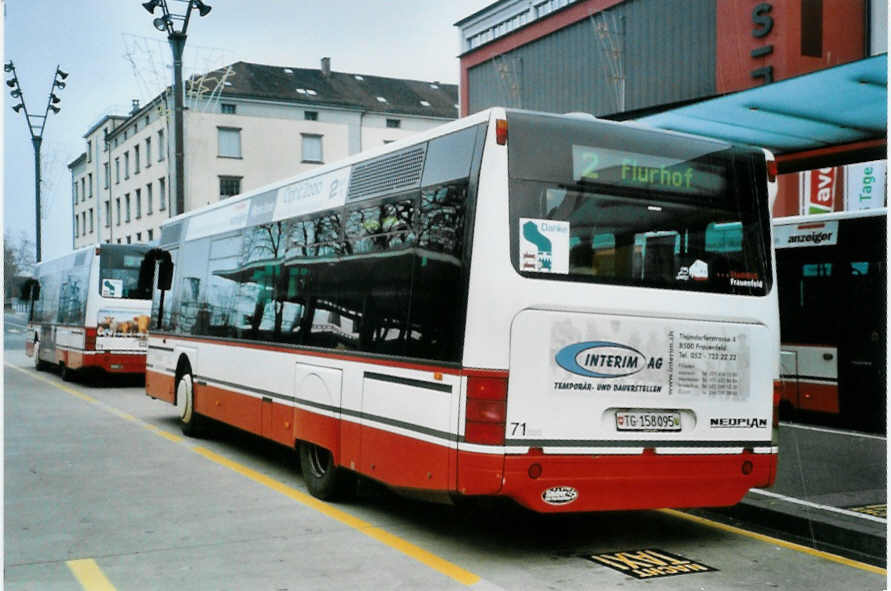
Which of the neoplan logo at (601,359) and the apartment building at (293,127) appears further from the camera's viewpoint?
the apartment building at (293,127)

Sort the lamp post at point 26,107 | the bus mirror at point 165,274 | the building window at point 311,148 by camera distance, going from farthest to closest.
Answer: the building window at point 311,148 < the bus mirror at point 165,274 < the lamp post at point 26,107

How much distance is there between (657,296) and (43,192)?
749 cm

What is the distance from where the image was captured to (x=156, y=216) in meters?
45.9

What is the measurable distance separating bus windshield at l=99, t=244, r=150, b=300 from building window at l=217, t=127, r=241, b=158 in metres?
27.5

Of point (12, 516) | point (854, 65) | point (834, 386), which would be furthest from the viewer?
point (834, 386)

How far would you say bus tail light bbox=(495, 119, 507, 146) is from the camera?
618 cm

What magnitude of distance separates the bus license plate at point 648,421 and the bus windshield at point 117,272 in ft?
52.4

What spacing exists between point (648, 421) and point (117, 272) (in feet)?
53.8

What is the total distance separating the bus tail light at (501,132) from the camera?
→ 6.18 metres

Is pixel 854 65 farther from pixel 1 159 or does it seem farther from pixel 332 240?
pixel 1 159

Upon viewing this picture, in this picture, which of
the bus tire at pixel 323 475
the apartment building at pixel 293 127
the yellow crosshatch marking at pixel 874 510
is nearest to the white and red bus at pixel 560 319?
the bus tire at pixel 323 475

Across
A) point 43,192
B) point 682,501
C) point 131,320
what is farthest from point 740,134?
point 131,320

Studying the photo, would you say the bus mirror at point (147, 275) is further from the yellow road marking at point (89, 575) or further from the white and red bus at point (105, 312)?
the yellow road marking at point (89, 575)

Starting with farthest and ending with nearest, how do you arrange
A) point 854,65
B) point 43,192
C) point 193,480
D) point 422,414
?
point 43,192, point 854,65, point 193,480, point 422,414
